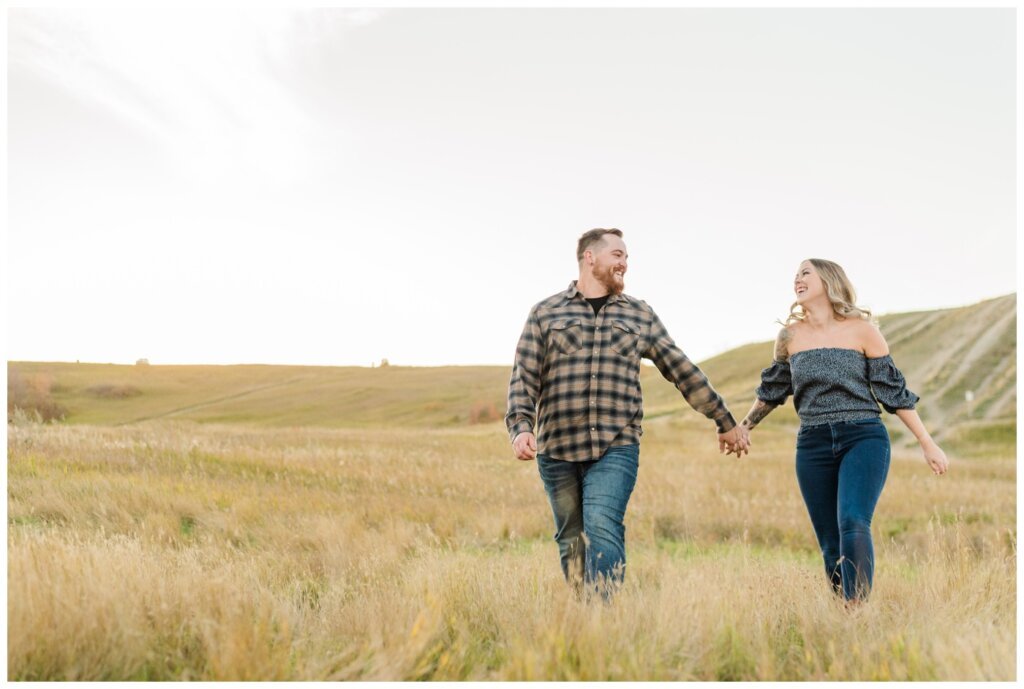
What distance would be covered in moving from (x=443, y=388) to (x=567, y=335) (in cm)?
7069

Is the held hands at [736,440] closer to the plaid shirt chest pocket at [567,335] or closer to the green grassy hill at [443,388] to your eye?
the plaid shirt chest pocket at [567,335]

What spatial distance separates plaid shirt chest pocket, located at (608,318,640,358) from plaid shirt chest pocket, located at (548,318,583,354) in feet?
0.61

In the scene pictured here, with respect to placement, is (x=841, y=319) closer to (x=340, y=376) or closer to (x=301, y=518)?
(x=301, y=518)

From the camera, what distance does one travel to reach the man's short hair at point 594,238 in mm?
5121

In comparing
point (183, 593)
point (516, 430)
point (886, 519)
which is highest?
point (516, 430)

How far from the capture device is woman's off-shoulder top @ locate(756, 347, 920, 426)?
17.1 ft

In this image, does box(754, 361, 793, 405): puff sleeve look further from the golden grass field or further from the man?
the golden grass field

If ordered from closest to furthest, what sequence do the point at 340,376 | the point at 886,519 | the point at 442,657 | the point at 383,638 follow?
the point at 442,657
the point at 383,638
the point at 886,519
the point at 340,376

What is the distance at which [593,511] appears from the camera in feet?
15.7

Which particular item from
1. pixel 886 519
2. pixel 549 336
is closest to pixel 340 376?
pixel 886 519

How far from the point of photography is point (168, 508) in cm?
821

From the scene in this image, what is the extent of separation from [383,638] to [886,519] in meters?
A: 9.93

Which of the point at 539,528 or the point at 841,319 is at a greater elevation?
the point at 841,319

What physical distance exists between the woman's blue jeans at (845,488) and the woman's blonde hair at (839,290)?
0.72 meters
